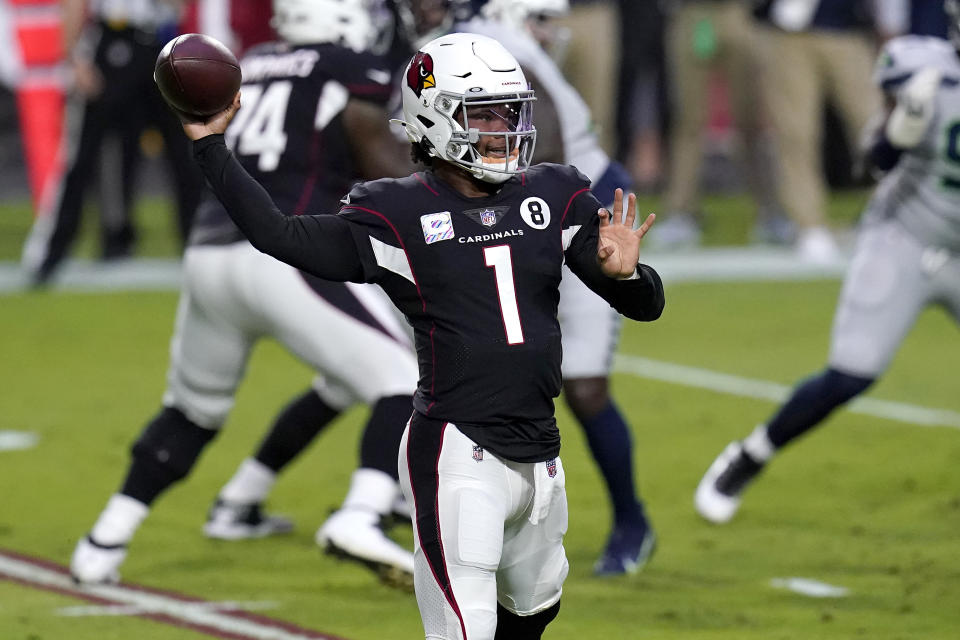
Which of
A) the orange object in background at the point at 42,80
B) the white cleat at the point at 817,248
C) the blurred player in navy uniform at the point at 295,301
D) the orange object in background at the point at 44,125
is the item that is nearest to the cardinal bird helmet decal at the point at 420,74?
the blurred player in navy uniform at the point at 295,301

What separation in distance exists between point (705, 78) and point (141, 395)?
536 cm

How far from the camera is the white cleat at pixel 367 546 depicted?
4.70 meters

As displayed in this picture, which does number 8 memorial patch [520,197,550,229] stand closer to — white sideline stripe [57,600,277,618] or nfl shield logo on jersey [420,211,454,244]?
nfl shield logo on jersey [420,211,454,244]

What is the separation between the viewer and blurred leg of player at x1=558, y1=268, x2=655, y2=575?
5.17 m

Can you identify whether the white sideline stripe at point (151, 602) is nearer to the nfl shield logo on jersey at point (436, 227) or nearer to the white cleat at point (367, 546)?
the white cleat at point (367, 546)

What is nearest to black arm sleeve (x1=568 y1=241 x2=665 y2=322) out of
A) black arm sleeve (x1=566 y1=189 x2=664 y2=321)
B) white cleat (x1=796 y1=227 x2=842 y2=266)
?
black arm sleeve (x1=566 y1=189 x2=664 y2=321)

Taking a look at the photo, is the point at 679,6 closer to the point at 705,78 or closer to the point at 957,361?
the point at 705,78

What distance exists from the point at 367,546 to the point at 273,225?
4.76 feet

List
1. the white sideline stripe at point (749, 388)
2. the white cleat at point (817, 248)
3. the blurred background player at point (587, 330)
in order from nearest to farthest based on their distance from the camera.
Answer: the blurred background player at point (587, 330) < the white sideline stripe at point (749, 388) < the white cleat at point (817, 248)

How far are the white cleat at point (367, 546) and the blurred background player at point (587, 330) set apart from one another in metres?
0.75

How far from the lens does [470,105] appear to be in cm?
360

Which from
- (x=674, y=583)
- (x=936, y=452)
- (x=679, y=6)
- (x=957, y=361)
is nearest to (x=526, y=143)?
(x=674, y=583)

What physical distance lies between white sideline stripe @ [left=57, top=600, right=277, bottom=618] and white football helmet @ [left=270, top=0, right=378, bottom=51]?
167 centimetres

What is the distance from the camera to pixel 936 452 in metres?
6.75
